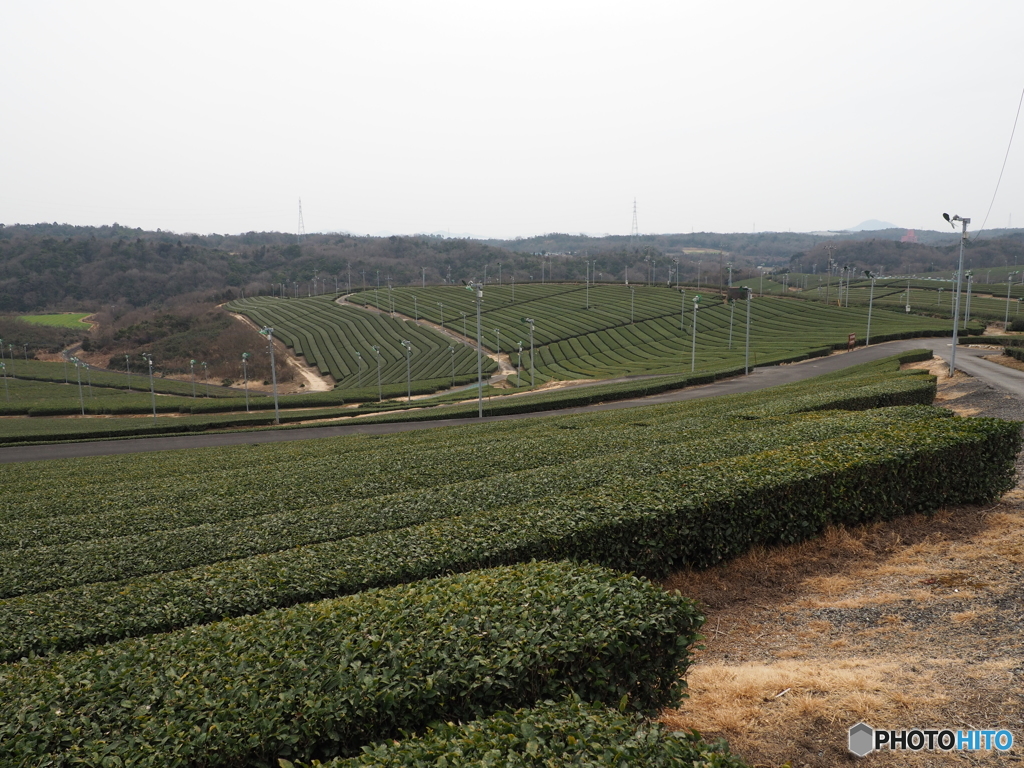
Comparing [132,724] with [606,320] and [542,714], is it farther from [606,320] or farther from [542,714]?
[606,320]

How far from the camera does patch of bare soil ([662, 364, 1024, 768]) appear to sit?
5867mm

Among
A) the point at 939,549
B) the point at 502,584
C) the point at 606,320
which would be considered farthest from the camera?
the point at 606,320

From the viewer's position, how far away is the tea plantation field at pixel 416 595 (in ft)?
15.6

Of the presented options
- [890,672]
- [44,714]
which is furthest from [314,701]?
[890,672]

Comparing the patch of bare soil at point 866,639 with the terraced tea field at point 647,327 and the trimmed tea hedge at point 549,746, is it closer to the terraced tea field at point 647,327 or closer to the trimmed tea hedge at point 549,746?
the trimmed tea hedge at point 549,746

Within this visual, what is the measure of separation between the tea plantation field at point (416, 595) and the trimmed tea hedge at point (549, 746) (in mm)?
21

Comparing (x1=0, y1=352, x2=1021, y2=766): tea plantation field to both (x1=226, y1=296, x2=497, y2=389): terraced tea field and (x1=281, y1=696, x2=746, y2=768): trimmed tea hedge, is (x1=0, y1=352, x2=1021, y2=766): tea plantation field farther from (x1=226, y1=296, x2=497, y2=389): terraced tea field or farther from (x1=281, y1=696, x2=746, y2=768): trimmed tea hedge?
(x1=226, y1=296, x2=497, y2=389): terraced tea field

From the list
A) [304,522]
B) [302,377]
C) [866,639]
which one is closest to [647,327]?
[302,377]

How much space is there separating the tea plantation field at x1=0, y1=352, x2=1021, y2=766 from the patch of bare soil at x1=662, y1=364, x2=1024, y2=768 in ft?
1.71

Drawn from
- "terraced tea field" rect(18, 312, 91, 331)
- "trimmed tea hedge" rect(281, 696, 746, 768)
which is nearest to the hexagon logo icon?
"trimmed tea hedge" rect(281, 696, 746, 768)

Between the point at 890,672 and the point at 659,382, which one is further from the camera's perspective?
the point at 659,382

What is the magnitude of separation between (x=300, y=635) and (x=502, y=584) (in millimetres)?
1995

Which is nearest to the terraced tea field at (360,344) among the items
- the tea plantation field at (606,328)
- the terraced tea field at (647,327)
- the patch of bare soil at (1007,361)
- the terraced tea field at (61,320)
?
the tea plantation field at (606,328)

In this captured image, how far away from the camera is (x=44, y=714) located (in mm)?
4961
